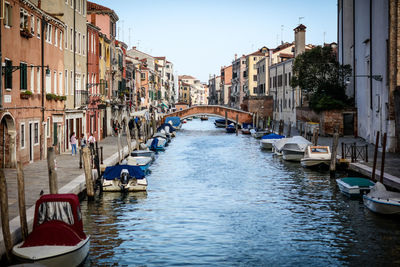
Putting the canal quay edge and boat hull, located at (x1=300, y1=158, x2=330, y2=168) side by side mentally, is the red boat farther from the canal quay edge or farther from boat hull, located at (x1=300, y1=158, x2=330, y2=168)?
boat hull, located at (x1=300, y1=158, x2=330, y2=168)

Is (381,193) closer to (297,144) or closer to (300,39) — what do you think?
(297,144)

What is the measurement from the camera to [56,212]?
12125mm

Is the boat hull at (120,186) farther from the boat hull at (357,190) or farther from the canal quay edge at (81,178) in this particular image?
the boat hull at (357,190)

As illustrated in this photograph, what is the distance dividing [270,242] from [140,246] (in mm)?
3121

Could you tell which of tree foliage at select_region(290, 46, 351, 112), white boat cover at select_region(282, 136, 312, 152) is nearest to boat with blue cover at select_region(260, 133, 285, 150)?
tree foliage at select_region(290, 46, 351, 112)

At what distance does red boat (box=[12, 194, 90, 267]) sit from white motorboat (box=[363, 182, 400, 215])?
856cm

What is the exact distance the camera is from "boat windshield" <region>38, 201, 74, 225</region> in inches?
475

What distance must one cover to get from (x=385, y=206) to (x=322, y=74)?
25933mm

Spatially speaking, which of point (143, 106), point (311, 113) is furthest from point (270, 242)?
point (143, 106)

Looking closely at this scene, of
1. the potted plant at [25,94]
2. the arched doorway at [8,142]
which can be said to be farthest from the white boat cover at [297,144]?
the arched doorway at [8,142]

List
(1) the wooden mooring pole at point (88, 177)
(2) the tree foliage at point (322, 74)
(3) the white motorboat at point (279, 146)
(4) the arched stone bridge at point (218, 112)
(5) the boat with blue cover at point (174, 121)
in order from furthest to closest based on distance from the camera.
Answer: (4) the arched stone bridge at point (218, 112), (5) the boat with blue cover at point (174, 121), (2) the tree foliage at point (322, 74), (3) the white motorboat at point (279, 146), (1) the wooden mooring pole at point (88, 177)

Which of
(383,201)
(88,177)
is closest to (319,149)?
(383,201)

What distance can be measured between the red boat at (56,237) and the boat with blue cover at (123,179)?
8317 mm

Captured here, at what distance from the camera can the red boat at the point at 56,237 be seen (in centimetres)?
1085
